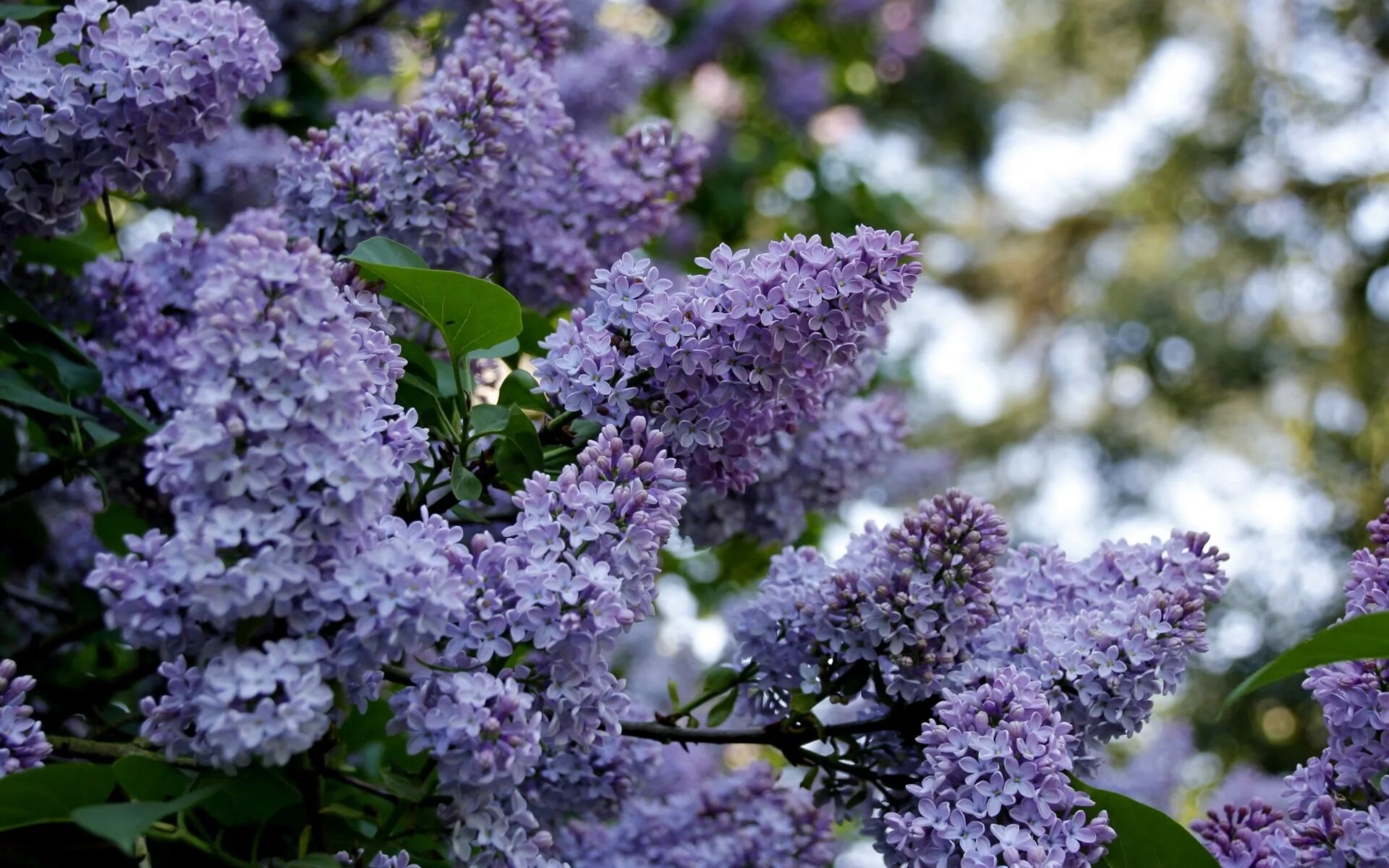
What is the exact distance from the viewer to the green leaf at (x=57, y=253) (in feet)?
5.70

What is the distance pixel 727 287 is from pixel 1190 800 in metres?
3.24

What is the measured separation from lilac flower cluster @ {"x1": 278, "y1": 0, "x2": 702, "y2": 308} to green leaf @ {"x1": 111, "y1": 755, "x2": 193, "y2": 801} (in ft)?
2.26

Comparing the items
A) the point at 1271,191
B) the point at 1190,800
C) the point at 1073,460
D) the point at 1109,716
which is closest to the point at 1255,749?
the point at 1190,800

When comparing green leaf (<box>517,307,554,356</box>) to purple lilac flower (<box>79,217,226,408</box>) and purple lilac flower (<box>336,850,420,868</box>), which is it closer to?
purple lilac flower (<box>79,217,226,408</box>)

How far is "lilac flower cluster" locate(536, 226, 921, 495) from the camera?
124cm

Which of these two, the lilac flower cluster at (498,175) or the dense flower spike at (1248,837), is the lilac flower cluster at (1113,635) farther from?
the lilac flower cluster at (498,175)

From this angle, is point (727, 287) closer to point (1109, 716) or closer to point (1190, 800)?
point (1109, 716)

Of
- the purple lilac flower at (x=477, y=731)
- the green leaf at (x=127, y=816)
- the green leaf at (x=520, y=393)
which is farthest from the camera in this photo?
the green leaf at (x=520, y=393)

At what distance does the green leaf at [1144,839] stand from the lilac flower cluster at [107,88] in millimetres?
1229

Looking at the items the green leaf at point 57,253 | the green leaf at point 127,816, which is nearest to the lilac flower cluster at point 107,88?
the green leaf at point 57,253

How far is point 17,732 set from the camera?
1.13 meters

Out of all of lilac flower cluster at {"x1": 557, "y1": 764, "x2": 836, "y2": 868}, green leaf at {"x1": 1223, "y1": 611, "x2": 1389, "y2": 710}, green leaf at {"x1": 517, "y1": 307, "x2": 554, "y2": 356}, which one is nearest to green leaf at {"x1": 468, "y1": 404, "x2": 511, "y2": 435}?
green leaf at {"x1": 517, "y1": 307, "x2": 554, "y2": 356}

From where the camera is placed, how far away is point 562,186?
69.2 inches

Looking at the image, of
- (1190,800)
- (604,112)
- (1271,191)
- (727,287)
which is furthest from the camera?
(1271,191)
